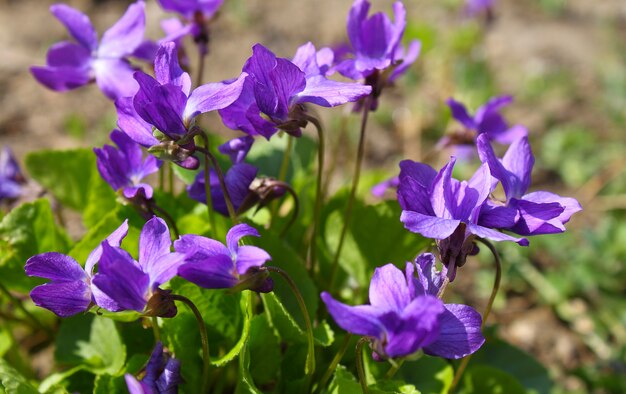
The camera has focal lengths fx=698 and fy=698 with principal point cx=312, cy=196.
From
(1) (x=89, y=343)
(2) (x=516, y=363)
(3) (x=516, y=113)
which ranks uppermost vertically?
(1) (x=89, y=343)

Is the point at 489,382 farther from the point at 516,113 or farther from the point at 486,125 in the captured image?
the point at 516,113

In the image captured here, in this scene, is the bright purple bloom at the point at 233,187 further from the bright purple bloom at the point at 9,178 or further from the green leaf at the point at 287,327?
the bright purple bloom at the point at 9,178

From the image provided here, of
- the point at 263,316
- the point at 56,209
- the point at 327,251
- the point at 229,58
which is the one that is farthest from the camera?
the point at 229,58

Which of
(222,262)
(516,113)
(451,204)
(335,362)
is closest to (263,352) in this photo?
(335,362)

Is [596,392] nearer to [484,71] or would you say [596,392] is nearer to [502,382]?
[502,382]

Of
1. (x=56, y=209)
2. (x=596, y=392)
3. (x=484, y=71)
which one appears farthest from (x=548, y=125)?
(x=56, y=209)

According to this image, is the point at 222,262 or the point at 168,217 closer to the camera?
the point at 222,262

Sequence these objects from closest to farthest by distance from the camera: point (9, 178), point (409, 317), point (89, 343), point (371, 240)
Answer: point (409, 317), point (89, 343), point (371, 240), point (9, 178)
